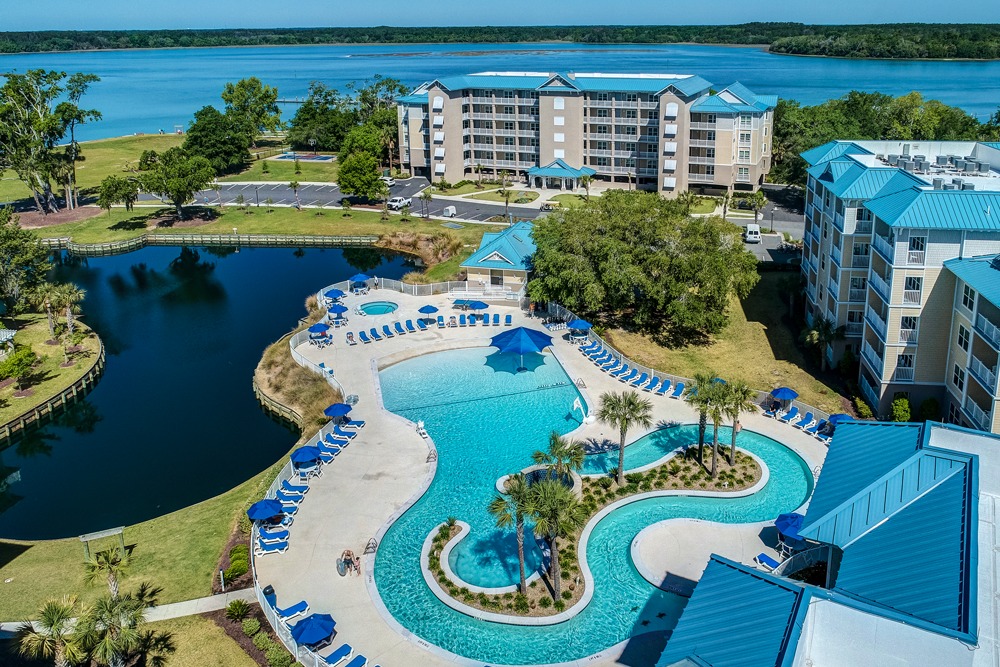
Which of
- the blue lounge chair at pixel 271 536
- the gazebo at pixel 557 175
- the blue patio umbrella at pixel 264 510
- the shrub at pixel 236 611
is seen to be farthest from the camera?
the gazebo at pixel 557 175

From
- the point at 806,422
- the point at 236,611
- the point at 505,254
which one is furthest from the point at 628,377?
the point at 236,611

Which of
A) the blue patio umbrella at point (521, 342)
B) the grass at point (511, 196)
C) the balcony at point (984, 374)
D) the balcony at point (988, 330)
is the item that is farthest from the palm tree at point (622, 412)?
the grass at point (511, 196)

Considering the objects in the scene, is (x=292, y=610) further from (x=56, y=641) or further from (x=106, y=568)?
(x=56, y=641)

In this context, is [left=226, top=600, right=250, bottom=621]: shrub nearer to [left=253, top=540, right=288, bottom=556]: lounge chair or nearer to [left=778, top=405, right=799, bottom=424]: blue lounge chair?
[left=253, top=540, right=288, bottom=556]: lounge chair

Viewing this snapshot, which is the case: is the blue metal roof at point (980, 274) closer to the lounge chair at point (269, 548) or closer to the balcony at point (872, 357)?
the balcony at point (872, 357)

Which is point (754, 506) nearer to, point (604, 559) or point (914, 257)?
point (604, 559)

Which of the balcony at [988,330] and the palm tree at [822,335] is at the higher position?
the balcony at [988,330]
